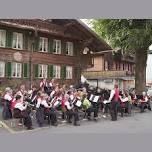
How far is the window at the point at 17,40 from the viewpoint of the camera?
3086 centimetres

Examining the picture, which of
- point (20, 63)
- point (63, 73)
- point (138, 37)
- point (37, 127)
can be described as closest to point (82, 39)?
point (63, 73)

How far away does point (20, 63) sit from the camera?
102 ft

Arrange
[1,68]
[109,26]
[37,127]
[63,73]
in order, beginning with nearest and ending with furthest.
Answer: [37,127] < [109,26] < [1,68] < [63,73]

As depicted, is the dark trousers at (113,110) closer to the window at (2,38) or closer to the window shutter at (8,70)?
the window shutter at (8,70)

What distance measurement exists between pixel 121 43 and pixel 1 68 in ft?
30.6

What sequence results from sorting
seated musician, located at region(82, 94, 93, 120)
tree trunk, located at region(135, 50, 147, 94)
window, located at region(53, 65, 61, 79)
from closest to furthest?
seated musician, located at region(82, 94, 93, 120) → tree trunk, located at region(135, 50, 147, 94) → window, located at region(53, 65, 61, 79)

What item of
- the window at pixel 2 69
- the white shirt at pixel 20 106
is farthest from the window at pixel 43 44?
the white shirt at pixel 20 106

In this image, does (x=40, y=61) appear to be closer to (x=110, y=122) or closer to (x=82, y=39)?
(x=82, y=39)

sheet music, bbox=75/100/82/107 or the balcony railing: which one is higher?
the balcony railing

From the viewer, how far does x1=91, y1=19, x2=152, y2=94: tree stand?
25547mm

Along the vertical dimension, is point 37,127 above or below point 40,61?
below

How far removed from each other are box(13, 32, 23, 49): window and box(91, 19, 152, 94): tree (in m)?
6.10

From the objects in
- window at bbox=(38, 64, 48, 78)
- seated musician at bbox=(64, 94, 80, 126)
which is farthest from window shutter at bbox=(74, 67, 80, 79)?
seated musician at bbox=(64, 94, 80, 126)

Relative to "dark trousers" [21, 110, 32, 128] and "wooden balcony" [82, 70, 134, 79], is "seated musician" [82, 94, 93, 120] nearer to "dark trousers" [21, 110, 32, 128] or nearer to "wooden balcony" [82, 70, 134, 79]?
"dark trousers" [21, 110, 32, 128]
